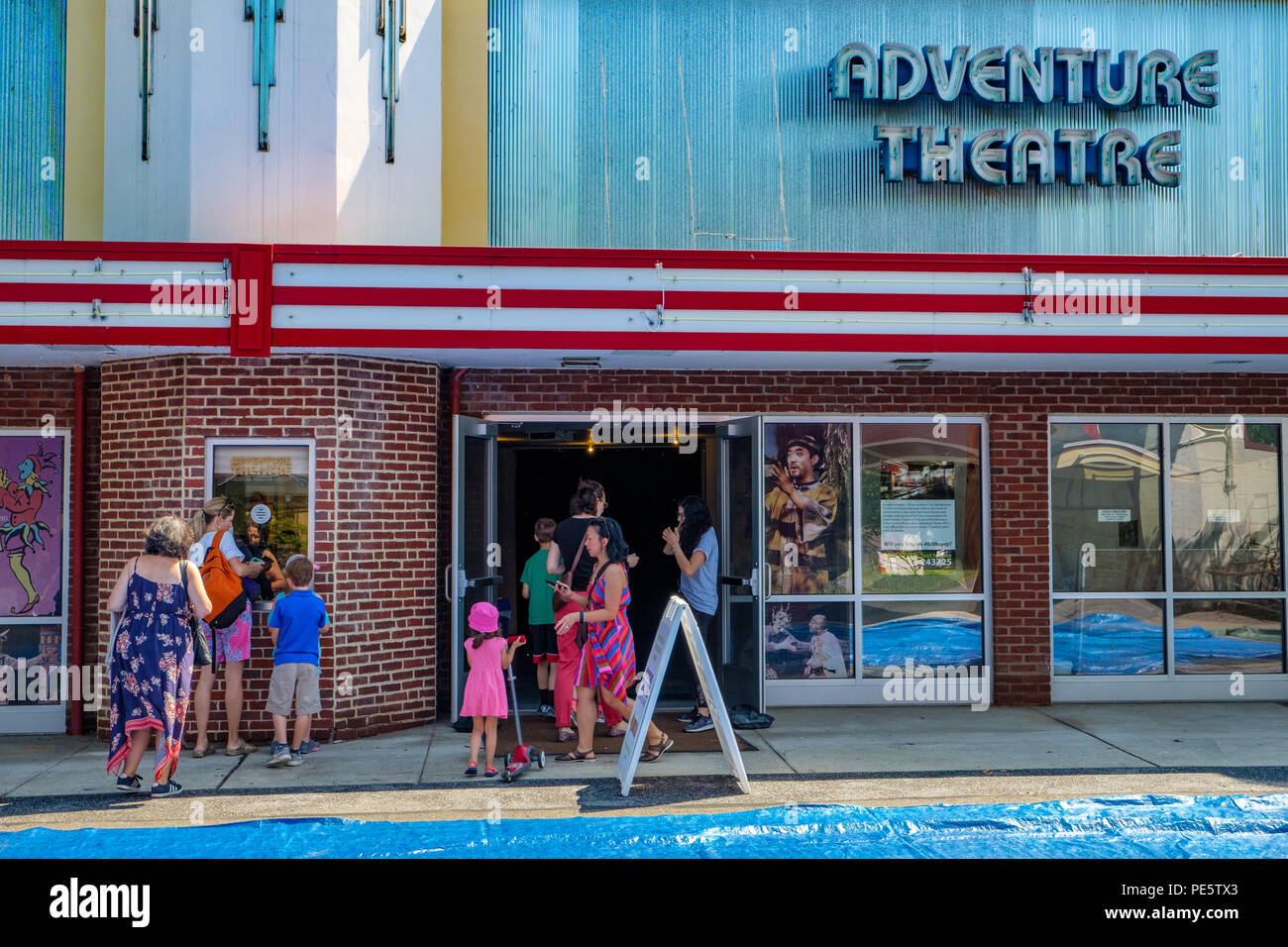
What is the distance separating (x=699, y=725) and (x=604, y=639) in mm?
1751

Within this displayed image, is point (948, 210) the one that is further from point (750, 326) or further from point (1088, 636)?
point (1088, 636)

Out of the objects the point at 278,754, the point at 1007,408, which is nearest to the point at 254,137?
the point at 278,754

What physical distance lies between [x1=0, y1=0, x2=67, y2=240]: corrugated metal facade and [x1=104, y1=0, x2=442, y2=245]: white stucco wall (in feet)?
3.27

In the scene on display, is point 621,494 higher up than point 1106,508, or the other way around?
point 621,494

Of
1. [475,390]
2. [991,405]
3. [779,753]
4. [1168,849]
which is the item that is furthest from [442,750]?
[991,405]

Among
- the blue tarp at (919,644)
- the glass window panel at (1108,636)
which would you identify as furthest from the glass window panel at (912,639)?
the glass window panel at (1108,636)

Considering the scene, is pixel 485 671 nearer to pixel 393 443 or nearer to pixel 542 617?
pixel 542 617

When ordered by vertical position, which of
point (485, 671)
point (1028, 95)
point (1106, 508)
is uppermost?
point (1028, 95)

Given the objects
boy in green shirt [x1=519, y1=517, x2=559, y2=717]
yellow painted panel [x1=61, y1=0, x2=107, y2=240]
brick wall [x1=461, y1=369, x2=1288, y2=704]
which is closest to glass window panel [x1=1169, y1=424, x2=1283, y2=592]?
brick wall [x1=461, y1=369, x2=1288, y2=704]

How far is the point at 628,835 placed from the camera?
5848 mm

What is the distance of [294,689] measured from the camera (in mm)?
7539

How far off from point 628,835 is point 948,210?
280 inches

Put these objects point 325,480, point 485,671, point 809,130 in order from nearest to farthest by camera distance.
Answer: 1. point 485,671
2. point 325,480
3. point 809,130

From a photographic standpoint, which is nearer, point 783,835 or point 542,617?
point 783,835
